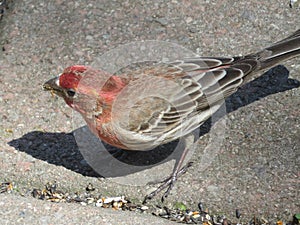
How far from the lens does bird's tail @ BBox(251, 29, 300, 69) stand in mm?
6445

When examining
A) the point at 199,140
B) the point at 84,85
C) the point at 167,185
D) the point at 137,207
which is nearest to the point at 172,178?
the point at 167,185

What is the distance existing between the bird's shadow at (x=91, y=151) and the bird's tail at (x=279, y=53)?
485mm

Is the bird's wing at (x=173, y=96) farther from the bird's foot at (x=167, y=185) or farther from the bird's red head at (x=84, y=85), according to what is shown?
the bird's foot at (x=167, y=185)

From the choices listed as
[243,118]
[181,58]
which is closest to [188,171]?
[243,118]

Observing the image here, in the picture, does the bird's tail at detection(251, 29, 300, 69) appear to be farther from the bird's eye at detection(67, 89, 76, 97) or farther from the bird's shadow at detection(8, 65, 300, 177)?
the bird's eye at detection(67, 89, 76, 97)

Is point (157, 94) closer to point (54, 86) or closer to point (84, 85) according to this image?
point (84, 85)

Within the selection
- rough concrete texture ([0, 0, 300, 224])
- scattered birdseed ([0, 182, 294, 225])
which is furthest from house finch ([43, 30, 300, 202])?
rough concrete texture ([0, 0, 300, 224])

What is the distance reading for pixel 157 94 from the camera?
6.23m

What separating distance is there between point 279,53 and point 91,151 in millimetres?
1902

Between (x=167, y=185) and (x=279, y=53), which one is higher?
(x=279, y=53)

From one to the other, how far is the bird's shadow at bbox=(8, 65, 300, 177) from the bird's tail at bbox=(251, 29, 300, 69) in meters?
0.48

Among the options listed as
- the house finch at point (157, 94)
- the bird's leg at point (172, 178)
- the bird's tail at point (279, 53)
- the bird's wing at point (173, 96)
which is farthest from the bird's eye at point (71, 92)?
the bird's tail at point (279, 53)

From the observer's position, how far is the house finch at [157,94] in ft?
19.3

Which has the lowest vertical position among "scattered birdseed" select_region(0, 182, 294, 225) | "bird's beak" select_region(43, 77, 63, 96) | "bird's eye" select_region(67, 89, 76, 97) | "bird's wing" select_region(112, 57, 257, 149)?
"scattered birdseed" select_region(0, 182, 294, 225)
